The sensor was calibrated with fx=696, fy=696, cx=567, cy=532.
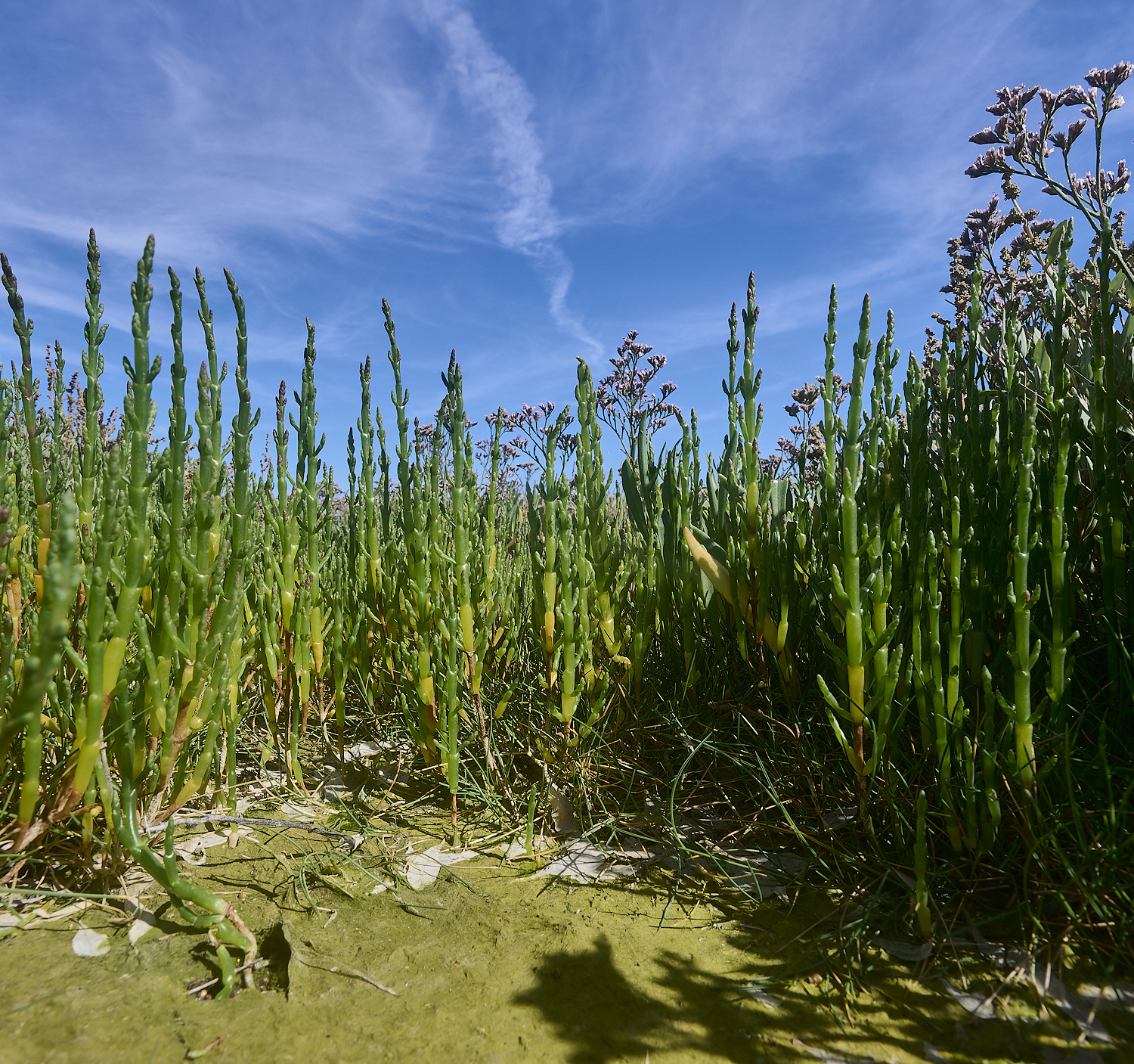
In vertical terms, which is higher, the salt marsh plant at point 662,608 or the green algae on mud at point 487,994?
the salt marsh plant at point 662,608

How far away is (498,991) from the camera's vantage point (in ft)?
4.06

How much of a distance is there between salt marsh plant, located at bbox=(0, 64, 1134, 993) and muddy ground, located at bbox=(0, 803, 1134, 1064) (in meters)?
0.12

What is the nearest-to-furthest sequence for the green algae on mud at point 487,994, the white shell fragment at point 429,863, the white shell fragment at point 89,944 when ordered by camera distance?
the green algae on mud at point 487,994
the white shell fragment at point 89,944
the white shell fragment at point 429,863

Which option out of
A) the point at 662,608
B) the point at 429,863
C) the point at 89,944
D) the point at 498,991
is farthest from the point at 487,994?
the point at 662,608

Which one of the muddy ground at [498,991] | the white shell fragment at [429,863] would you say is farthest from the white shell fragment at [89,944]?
the white shell fragment at [429,863]

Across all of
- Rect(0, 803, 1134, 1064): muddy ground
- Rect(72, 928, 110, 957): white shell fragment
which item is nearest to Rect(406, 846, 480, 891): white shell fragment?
Rect(0, 803, 1134, 1064): muddy ground

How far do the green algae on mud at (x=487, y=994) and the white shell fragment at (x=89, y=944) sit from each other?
0.02 metres

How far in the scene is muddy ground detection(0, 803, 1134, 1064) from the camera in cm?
109

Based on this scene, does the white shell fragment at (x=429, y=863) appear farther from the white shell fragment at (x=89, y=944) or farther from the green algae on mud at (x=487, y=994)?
the white shell fragment at (x=89, y=944)

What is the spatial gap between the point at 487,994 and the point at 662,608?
1136 mm

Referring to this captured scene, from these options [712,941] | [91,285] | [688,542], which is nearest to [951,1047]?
[712,941]

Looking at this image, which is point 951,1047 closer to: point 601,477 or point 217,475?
point 601,477

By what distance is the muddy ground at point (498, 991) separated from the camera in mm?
1088

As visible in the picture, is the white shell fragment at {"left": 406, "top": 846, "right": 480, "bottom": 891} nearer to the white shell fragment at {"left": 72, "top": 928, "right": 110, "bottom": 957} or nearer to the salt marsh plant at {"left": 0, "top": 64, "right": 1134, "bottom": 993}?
the salt marsh plant at {"left": 0, "top": 64, "right": 1134, "bottom": 993}
